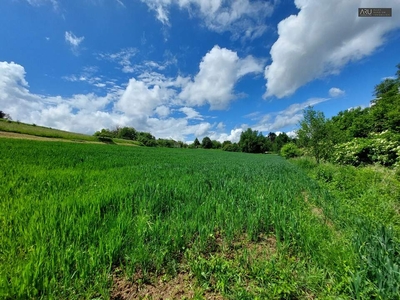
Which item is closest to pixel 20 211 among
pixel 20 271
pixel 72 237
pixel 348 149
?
pixel 72 237

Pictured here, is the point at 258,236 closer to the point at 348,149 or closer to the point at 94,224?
the point at 94,224

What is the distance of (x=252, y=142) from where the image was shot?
98438 mm

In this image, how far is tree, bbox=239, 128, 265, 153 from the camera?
98500mm

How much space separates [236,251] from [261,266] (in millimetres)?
515

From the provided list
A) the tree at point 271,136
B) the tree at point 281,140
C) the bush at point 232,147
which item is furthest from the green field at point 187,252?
the tree at point 271,136

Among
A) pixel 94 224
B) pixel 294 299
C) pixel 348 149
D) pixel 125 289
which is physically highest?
pixel 348 149

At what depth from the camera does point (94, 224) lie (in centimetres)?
288

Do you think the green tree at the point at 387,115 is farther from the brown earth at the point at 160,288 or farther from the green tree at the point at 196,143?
the green tree at the point at 196,143

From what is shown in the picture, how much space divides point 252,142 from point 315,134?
83515 millimetres

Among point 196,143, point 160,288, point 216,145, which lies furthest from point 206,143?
point 160,288

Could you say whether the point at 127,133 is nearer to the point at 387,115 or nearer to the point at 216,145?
the point at 216,145

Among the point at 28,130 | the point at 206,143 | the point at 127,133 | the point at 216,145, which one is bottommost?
the point at 28,130

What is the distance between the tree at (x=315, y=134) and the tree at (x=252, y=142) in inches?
3251

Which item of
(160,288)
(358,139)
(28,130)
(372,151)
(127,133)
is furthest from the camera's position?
(127,133)
